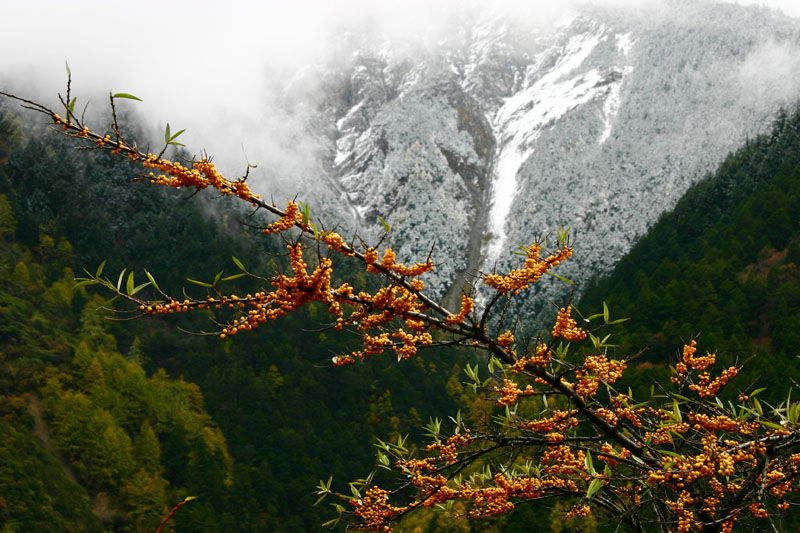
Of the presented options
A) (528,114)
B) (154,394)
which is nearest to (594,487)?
(154,394)

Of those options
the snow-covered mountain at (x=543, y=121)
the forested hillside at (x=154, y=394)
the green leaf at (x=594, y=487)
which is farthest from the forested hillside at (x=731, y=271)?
the green leaf at (x=594, y=487)

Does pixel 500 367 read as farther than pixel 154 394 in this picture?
No

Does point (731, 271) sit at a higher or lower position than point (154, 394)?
lower

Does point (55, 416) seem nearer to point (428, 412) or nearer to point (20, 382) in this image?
point (20, 382)

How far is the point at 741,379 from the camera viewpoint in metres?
39.4

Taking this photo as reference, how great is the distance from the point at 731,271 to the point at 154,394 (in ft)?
233

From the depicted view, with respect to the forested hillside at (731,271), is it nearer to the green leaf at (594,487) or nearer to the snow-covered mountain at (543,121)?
the snow-covered mountain at (543,121)

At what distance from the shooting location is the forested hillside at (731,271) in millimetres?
50656

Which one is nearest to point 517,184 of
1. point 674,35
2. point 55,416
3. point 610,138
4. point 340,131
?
point 610,138

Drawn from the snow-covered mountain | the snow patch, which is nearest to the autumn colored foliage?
the snow-covered mountain

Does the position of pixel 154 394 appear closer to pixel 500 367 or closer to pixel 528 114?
pixel 500 367

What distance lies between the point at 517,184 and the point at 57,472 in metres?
110

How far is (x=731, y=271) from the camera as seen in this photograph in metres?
61.9

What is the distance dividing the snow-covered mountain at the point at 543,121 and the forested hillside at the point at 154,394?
29956mm
